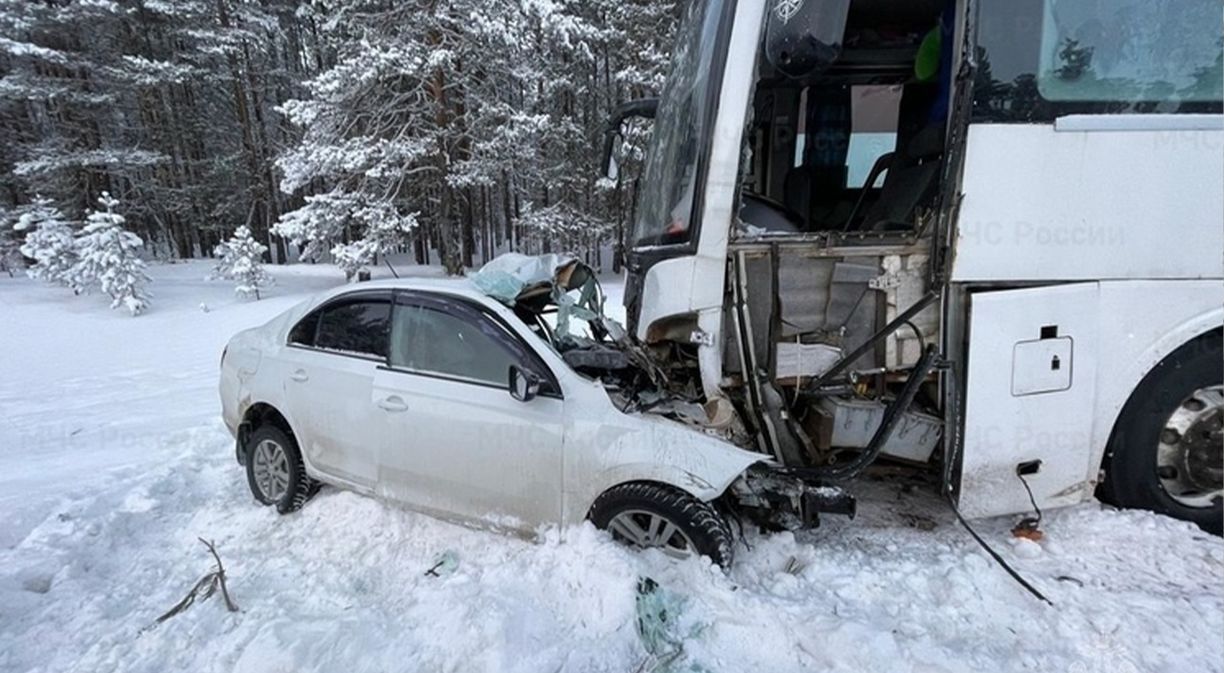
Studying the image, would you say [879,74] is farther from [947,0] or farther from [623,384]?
[623,384]

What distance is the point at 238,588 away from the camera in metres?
3.00

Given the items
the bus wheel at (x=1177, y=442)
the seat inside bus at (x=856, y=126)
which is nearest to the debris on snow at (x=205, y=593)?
the seat inside bus at (x=856, y=126)

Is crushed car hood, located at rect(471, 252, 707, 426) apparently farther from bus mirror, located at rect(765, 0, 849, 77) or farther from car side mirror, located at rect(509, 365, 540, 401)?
bus mirror, located at rect(765, 0, 849, 77)

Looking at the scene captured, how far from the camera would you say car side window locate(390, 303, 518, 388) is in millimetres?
3113

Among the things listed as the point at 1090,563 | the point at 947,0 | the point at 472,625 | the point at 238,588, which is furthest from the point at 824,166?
the point at 238,588

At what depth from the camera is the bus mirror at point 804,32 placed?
261 centimetres

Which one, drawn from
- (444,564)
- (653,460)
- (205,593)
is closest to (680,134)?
(653,460)

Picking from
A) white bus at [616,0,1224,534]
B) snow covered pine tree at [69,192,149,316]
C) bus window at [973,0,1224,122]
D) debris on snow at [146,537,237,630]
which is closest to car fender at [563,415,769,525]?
white bus at [616,0,1224,534]

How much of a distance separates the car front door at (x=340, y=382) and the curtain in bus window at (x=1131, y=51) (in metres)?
3.96

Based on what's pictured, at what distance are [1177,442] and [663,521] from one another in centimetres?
293

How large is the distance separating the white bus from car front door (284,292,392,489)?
1786 mm

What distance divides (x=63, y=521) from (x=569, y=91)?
22344 mm

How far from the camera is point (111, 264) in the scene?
42.1ft

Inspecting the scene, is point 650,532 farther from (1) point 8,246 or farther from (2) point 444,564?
(1) point 8,246
